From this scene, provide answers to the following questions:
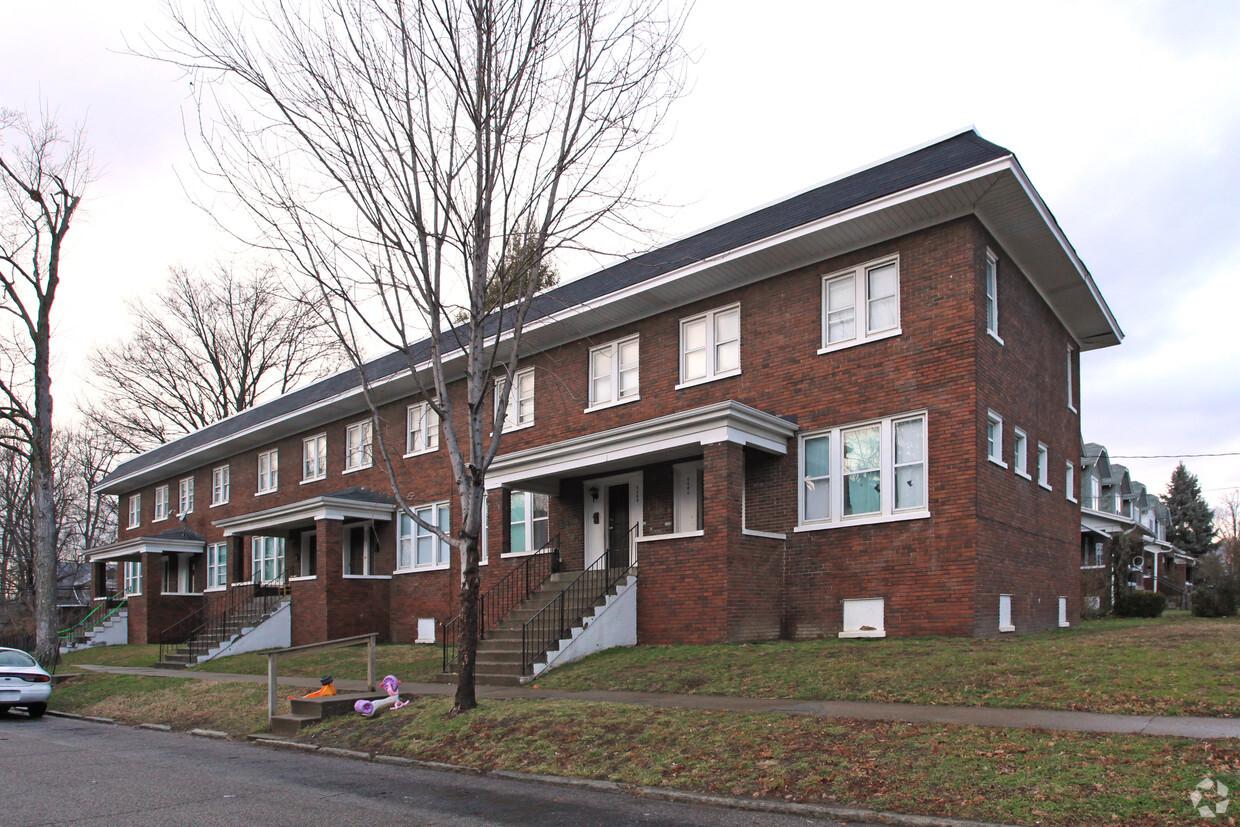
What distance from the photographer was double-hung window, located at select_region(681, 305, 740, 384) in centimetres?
1920

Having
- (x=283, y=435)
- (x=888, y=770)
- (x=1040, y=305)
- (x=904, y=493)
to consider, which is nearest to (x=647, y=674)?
(x=904, y=493)

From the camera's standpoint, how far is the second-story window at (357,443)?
29766mm

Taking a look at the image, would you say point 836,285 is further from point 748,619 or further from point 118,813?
point 118,813

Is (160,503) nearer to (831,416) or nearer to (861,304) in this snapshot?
(831,416)

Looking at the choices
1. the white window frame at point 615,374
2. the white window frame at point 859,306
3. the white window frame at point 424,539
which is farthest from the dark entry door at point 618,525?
the white window frame at point 424,539

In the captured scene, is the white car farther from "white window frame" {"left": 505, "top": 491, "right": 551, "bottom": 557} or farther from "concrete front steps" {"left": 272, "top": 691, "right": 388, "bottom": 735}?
"white window frame" {"left": 505, "top": 491, "right": 551, "bottom": 557}

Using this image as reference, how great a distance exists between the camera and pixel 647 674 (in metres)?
14.1

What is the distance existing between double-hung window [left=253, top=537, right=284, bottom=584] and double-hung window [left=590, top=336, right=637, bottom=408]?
1596cm

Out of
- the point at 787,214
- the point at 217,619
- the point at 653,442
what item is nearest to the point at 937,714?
the point at 653,442

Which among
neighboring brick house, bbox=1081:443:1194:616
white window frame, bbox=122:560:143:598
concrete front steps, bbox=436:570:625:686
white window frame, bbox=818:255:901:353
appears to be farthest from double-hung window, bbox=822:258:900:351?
white window frame, bbox=122:560:143:598

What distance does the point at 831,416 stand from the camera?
→ 17.3 meters

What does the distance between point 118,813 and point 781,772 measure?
18.9 ft

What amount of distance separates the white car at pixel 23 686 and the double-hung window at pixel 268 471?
15970 mm

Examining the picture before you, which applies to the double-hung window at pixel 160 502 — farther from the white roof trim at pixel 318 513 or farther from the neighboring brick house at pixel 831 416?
the neighboring brick house at pixel 831 416
